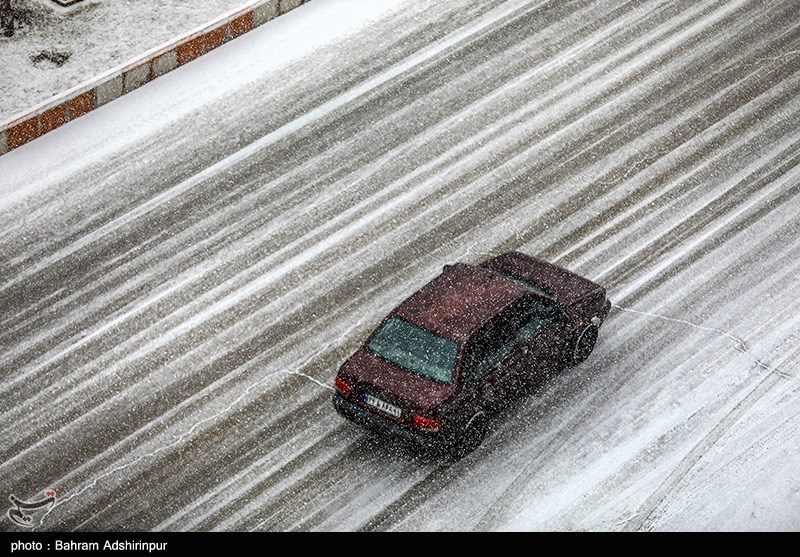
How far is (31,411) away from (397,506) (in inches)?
185

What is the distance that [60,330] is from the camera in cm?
1775

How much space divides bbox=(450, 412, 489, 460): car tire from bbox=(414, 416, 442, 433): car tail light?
0.40 metres

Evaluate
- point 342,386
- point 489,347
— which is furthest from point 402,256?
point 342,386

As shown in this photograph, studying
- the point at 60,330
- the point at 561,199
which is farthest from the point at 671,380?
the point at 60,330

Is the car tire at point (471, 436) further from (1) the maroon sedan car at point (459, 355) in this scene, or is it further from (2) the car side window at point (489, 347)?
(2) the car side window at point (489, 347)

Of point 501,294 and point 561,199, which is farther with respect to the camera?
point 561,199

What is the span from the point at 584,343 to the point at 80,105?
30.9 feet

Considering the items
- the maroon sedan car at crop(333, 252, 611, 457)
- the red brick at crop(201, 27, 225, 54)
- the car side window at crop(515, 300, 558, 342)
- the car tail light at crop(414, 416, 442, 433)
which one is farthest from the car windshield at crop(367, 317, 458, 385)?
the red brick at crop(201, 27, 225, 54)

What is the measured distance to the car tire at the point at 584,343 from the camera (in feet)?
56.1

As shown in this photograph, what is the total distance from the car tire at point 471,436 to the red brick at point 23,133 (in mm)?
9450

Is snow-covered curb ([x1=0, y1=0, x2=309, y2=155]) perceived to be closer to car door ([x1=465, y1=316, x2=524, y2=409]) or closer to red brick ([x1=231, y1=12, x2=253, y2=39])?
red brick ([x1=231, y1=12, x2=253, y2=39])


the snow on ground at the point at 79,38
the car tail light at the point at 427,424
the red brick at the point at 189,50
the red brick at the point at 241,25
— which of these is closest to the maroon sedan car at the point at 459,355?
the car tail light at the point at 427,424

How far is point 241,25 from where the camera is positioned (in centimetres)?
2372
